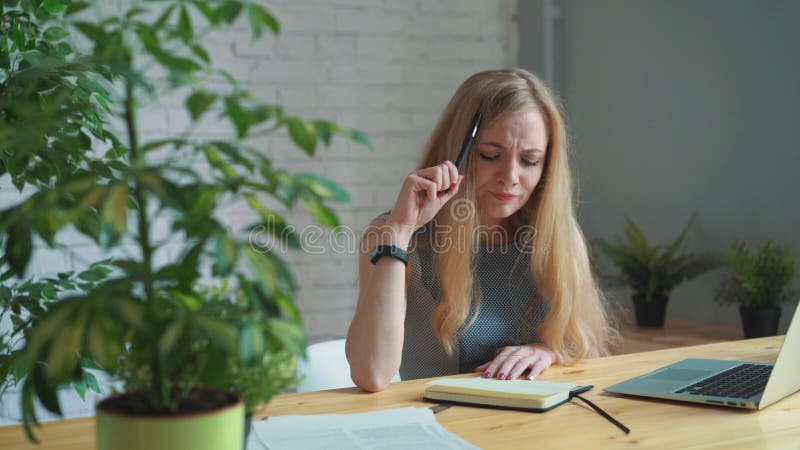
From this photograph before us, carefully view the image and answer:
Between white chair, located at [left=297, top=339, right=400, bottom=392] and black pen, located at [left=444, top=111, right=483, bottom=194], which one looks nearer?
white chair, located at [left=297, top=339, right=400, bottom=392]

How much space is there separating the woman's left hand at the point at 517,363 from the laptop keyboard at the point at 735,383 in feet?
0.97

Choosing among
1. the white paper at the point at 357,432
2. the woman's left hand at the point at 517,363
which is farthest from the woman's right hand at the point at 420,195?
the white paper at the point at 357,432

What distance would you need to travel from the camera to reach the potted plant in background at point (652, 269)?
2.93m

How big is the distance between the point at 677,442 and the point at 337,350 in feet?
2.72

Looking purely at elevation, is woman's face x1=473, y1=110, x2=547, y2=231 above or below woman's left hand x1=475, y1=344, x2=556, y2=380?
above

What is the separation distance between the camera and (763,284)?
8.53 feet

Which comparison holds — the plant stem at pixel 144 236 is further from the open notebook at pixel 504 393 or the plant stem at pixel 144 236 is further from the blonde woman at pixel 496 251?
the blonde woman at pixel 496 251

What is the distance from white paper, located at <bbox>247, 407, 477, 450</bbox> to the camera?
1158 millimetres

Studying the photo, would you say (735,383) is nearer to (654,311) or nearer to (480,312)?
(480,312)

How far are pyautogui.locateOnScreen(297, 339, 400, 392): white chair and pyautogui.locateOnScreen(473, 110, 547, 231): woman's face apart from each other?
48cm

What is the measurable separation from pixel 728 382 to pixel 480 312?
25.1 inches

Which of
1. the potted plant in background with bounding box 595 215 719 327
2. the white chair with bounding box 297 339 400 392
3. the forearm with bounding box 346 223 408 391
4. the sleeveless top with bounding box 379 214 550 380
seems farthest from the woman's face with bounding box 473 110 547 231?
the potted plant in background with bounding box 595 215 719 327

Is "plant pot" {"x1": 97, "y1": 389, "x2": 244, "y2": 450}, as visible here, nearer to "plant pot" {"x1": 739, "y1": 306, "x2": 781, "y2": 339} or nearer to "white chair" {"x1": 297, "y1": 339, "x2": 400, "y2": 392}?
"white chair" {"x1": 297, "y1": 339, "x2": 400, "y2": 392}

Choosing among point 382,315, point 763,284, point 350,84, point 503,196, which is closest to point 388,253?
point 382,315
